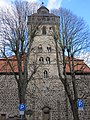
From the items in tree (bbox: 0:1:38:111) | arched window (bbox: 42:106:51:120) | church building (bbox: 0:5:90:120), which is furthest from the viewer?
arched window (bbox: 42:106:51:120)

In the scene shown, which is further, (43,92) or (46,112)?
(43,92)

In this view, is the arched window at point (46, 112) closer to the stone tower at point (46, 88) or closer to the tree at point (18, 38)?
the stone tower at point (46, 88)

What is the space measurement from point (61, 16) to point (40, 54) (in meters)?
11.8

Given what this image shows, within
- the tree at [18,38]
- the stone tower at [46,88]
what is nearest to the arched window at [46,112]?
the stone tower at [46,88]

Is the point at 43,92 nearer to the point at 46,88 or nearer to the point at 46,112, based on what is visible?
the point at 46,88

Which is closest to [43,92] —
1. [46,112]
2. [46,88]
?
[46,88]

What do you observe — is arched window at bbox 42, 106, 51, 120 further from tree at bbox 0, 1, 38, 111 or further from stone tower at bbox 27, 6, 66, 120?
tree at bbox 0, 1, 38, 111

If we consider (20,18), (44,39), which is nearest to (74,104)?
(20,18)

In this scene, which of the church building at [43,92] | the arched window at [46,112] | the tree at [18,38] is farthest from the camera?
the arched window at [46,112]

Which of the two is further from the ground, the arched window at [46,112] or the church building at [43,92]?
the church building at [43,92]

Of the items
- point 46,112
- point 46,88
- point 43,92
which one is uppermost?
point 46,88

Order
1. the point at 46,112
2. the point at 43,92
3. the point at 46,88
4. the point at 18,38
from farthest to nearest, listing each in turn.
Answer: the point at 46,88 < the point at 43,92 < the point at 46,112 < the point at 18,38

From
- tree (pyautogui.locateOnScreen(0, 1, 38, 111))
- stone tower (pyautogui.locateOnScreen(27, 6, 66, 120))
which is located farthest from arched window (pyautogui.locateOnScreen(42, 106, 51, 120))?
tree (pyautogui.locateOnScreen(0, 1, 38, 111))

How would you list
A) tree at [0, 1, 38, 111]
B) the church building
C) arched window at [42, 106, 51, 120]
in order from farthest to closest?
arched window at [42, 106, 51, 120] → the church building → tree at [0, 1, 38, 111]
